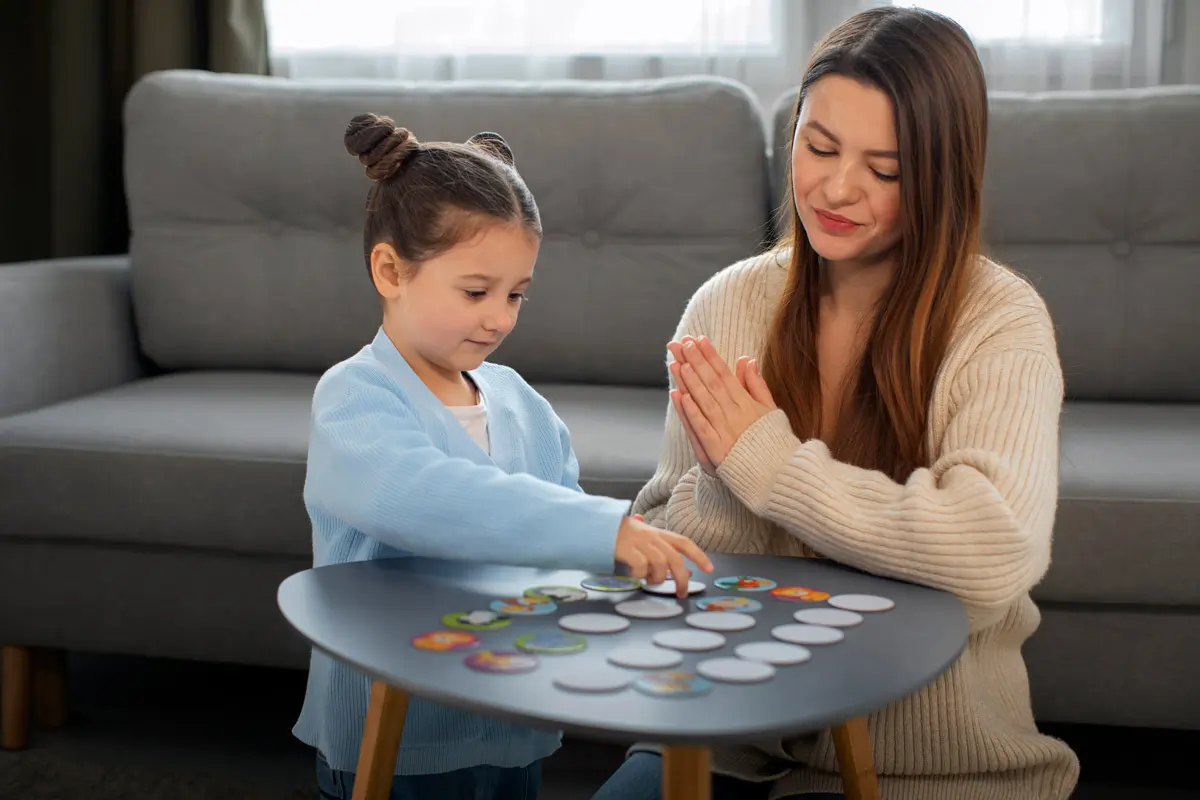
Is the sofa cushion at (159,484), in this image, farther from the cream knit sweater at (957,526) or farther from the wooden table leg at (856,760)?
the wooden table leg at (856,760)

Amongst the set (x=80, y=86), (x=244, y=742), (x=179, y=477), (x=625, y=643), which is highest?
(x=80, y=86)

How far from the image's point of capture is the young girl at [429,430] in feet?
3.29

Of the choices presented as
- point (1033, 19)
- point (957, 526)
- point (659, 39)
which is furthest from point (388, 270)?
point (1033, 19)

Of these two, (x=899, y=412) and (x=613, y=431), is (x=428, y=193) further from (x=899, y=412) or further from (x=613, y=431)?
(x=613, y=431)

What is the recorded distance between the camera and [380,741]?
947 mm

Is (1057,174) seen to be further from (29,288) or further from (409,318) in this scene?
(29,288)

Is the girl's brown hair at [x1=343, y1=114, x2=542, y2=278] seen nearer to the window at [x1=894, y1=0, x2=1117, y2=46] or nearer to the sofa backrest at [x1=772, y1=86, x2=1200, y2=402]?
the sofa backrest at [x1=772, y1=86, x2=1200, y2=402]

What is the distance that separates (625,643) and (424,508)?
8.3 inches

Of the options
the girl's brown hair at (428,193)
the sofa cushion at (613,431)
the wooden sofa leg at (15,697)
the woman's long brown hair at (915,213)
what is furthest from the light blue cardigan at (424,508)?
the wooden sofa leg at (15,697)

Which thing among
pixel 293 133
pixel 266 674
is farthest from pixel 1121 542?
pixel 293 133

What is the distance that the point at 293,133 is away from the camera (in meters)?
2.37

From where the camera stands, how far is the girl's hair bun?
3.90ft

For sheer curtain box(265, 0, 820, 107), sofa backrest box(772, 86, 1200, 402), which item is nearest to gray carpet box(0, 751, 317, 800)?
sofa backrest box(772, 86, 1200, 402)

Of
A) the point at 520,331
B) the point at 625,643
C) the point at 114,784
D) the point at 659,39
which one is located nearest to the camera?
the point at 625,643
